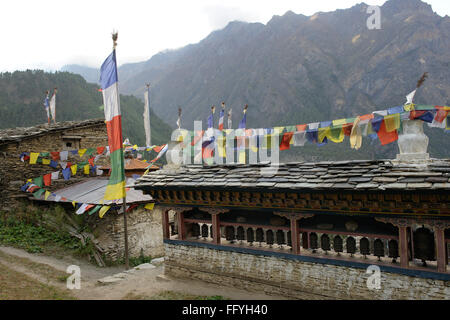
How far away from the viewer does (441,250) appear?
5523mm

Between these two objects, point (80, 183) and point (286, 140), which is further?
point (80, 183)

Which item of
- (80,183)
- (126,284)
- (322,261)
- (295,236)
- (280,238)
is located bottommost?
(126,284)

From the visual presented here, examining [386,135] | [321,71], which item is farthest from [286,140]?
[321,71]

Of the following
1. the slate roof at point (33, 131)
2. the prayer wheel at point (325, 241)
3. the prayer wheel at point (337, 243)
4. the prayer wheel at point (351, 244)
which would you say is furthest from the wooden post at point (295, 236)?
the slate roof at point (33, 131)

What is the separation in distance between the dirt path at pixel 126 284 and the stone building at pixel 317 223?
0.28 meters

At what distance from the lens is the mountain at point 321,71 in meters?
62.3

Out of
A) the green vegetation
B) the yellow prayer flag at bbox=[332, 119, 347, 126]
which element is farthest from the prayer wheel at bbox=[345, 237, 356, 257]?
the green vegetation

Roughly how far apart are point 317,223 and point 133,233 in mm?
9232

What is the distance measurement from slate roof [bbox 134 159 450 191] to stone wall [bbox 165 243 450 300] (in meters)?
1.82

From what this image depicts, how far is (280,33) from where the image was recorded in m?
99.1

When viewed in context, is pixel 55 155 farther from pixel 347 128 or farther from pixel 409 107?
pixel 409 107

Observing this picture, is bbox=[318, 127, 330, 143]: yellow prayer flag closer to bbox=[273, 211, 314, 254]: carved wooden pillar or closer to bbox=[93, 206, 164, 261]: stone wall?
bbox=[273, 211, 314, 254]: carved wooden pillar

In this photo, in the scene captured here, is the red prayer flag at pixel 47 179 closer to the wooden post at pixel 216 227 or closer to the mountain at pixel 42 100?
the wooden post at pixel 216 227
